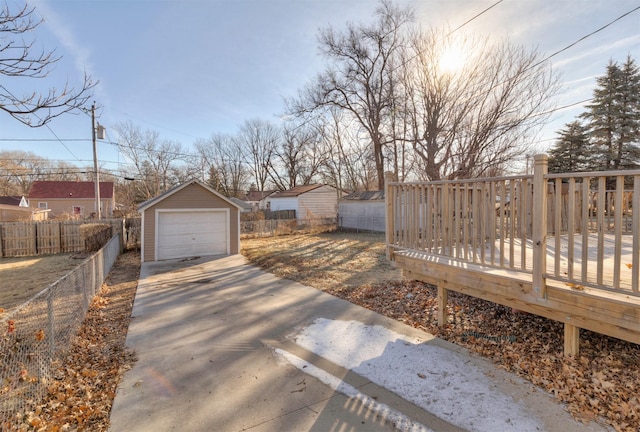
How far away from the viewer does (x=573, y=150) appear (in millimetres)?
24906

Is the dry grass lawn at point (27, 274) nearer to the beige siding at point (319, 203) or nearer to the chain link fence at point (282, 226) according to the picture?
the chain link fence at point (282, 226)

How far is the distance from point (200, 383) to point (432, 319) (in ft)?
11.0

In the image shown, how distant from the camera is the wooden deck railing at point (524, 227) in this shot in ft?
8.27

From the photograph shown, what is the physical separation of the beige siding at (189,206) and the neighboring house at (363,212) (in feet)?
35.8

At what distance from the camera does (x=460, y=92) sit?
45.4 feet

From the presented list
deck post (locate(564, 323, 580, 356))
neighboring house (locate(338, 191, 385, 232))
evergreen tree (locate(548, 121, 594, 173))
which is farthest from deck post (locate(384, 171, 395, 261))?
evergreen tree (locate(548, 121, 594, 173))

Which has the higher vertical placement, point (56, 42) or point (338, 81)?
point (338, 81)

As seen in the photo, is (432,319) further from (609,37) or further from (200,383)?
(609,37)

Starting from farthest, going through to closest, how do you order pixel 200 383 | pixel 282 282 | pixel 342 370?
1. pixel 282 282
2. pixel 342 370
3. pixel 200 383

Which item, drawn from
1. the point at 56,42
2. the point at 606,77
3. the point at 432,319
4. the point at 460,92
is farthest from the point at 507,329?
the point at 606,77

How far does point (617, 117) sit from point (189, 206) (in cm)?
2981

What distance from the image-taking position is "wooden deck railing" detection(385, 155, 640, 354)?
2.52 m

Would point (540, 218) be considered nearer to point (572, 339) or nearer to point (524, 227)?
point (524, 227)

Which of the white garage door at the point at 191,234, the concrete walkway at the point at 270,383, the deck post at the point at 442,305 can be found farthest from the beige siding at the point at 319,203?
the deck post at the point at 442,305
